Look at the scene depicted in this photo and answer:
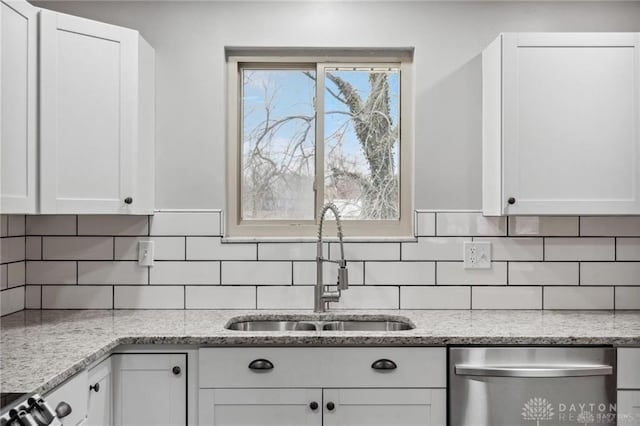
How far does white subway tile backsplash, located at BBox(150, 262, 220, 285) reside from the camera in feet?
8.31

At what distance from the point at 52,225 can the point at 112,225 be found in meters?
0.28

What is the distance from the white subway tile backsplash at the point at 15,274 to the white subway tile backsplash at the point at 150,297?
0.42 m

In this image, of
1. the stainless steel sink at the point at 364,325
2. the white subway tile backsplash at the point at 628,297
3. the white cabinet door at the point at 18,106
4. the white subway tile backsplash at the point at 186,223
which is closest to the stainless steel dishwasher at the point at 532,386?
the stainless steel sink at the point at 364,325

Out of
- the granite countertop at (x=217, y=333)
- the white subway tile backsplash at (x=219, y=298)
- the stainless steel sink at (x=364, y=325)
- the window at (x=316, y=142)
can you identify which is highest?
the window at (x=316, y=142)

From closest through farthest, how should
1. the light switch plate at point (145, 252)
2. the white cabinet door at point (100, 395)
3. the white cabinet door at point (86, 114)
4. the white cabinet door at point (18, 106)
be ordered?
1. the white cabinet door at point (100, 395)
2. the white cabinet door at point (18, 106)
3. the white cabinet door at point (86, 114)
4. the light switch plate at point (145, 252)

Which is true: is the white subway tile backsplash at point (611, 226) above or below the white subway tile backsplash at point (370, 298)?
above

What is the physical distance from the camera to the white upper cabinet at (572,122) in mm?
2254

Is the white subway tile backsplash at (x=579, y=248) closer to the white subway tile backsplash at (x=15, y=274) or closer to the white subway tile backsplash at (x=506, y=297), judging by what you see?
the white subway tile backsplash at (x=506, y=297)

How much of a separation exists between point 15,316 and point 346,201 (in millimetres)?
1548

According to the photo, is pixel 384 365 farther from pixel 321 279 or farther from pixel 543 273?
pixel 543 273

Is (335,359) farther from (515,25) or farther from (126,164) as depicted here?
(515,25)

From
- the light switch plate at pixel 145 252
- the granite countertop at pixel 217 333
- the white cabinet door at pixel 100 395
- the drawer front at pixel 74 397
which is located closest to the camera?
the drawer front at pixel 74 397

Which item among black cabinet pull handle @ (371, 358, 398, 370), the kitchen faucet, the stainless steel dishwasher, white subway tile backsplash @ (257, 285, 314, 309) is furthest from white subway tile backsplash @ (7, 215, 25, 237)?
the stainless steel dishwasher

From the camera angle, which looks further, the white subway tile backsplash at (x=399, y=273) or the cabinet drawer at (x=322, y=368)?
the white subway tile backsplash at (x=399, y=273)
